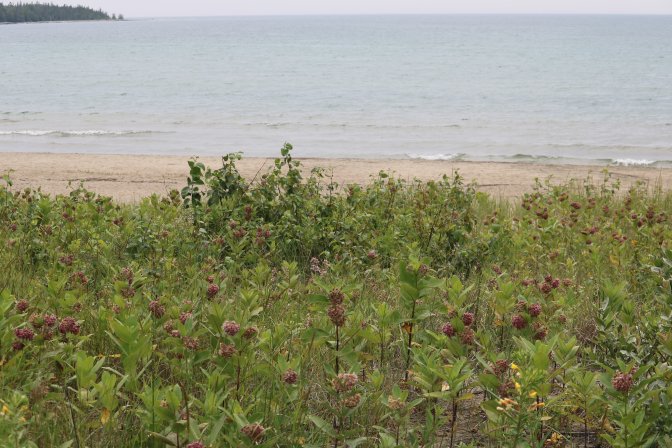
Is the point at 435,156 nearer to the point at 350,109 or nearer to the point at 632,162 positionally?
the point at 632,162

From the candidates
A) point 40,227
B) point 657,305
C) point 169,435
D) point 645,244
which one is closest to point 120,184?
point 40,227

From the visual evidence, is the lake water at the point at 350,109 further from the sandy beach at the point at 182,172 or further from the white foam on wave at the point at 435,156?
the sandy beach at the point at 182,172

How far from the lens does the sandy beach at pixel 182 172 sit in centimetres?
1402

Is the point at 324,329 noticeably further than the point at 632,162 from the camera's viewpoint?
No

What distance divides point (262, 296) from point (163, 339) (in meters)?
0.99

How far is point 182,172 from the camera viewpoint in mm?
16297

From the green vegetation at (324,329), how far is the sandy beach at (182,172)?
20.7 ft

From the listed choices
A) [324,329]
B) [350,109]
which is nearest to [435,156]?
[350,109]

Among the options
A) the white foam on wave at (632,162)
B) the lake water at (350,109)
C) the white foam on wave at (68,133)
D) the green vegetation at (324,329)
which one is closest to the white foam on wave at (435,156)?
the lake water at (350,109)

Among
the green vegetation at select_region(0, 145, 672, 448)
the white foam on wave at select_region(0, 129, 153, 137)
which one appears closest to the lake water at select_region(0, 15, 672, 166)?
the white foam on wave at select_region(0, 129, 153, 137)

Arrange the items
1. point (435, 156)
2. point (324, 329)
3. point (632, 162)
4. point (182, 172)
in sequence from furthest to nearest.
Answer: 1. point (435, 156)
2. point (632, 162)
3. point (182, 172)
4. point (324, 329)

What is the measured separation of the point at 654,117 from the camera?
28.4 meters

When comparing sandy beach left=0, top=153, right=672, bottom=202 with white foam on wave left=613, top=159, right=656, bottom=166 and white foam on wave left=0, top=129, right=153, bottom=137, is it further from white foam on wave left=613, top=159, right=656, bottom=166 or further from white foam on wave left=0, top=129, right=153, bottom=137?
white foam on wave left=0, top=129, right=153, bottom=137

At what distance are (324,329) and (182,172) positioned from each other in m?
13.2
